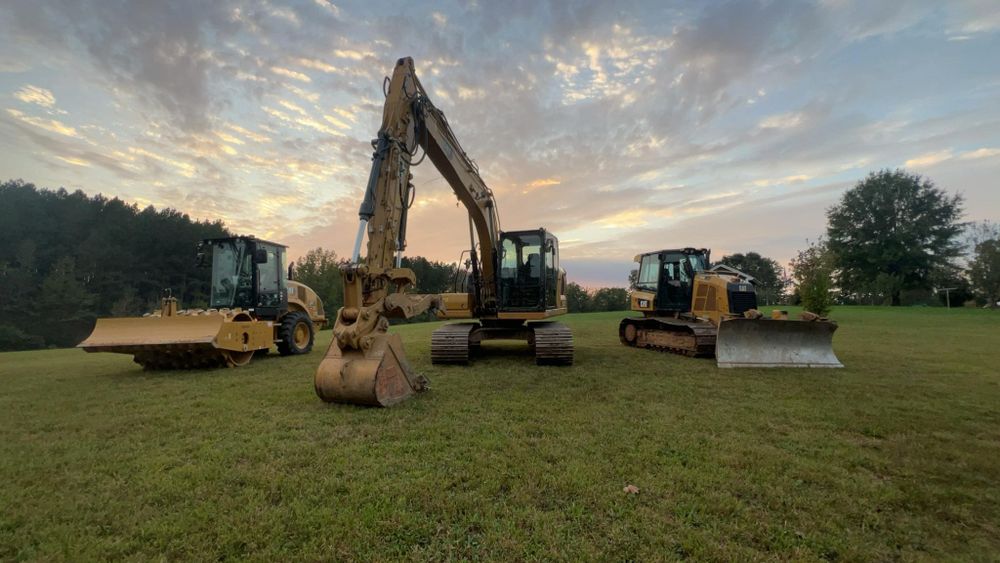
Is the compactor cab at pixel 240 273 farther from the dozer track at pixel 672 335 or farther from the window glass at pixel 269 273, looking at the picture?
the dozer track at pixel 672 335

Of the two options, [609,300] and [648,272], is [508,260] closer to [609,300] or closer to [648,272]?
[648,272]

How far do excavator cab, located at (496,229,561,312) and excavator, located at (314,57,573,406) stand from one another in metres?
0.02

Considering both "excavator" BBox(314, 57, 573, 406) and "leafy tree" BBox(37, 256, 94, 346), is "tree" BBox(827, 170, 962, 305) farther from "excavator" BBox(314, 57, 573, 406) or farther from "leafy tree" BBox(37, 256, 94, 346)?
"leafy tree" BBox(37, 256, 94, 346)

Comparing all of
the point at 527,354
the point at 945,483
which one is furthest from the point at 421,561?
the point at 527,354

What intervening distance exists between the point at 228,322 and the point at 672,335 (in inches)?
385

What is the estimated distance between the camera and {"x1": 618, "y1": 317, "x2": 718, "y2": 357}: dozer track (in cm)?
964

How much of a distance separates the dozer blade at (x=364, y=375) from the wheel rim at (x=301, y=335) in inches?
237

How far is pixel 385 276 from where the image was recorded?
588 cm

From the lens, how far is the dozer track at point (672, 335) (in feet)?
31.6

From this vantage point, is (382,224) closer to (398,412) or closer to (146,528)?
(398,412)

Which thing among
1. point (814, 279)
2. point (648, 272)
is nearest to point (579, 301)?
point (814, 279)

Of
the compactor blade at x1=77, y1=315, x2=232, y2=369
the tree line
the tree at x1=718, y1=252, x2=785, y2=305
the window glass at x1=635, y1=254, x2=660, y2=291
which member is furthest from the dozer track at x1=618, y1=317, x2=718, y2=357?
the tree at x1=718, y1=252, x2=785, y2=305

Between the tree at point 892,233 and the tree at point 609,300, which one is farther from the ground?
the tree at point 892,233

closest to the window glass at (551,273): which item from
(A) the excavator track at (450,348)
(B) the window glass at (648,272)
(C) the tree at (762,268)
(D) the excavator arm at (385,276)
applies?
(A) the excavator track at (450,348)
